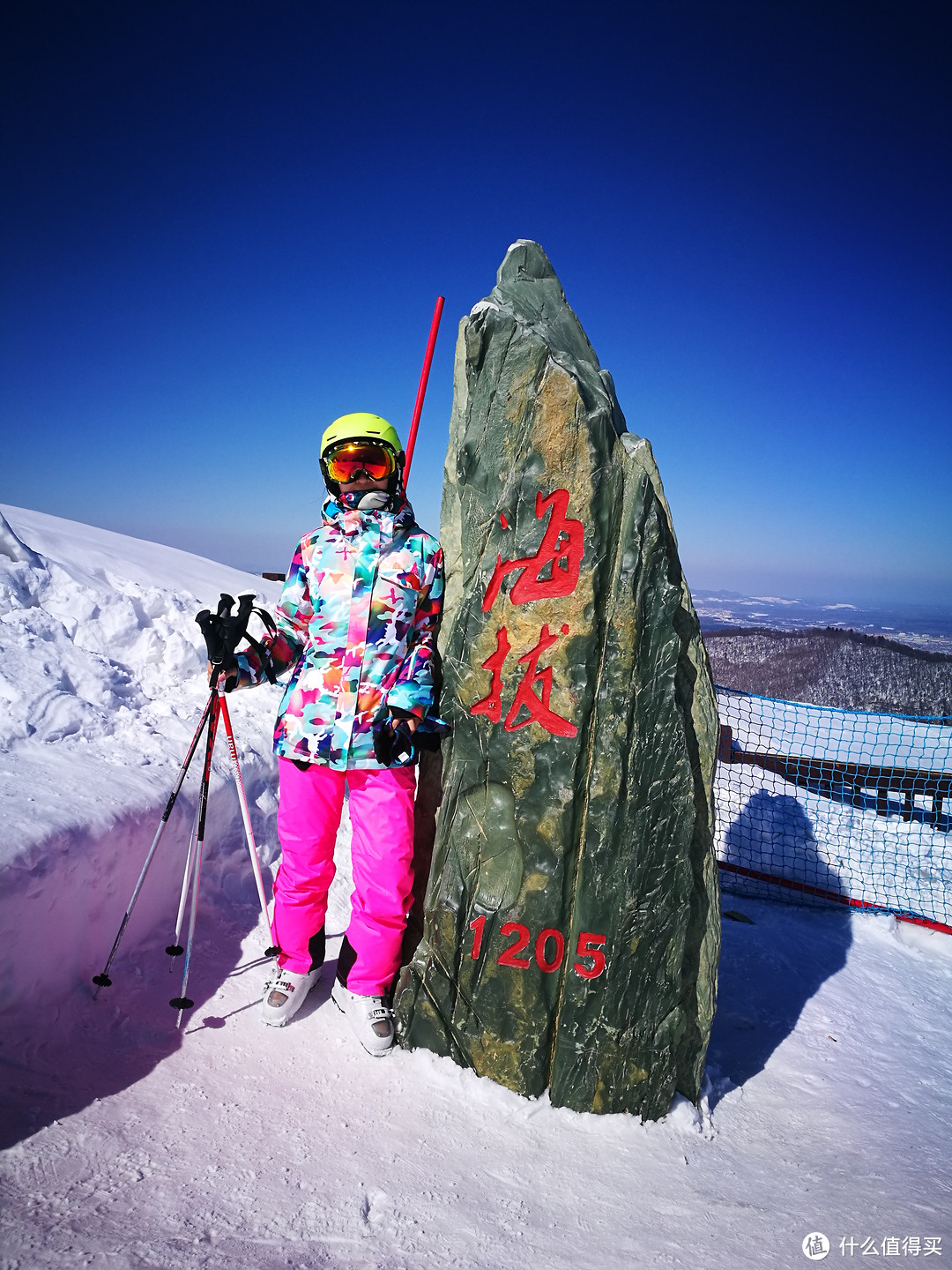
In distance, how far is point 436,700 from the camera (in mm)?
2869

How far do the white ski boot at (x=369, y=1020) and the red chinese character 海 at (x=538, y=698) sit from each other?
1.32 meters

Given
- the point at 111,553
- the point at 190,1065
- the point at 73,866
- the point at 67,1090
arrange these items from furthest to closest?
1. the point at 111,553
2. the point at 73,866
3. the point at 190,1065
4. the point at 67,1090

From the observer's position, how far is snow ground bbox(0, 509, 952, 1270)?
197cm

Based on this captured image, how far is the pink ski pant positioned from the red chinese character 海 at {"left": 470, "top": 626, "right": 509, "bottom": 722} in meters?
0.45

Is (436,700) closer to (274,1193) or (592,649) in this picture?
(592,649)

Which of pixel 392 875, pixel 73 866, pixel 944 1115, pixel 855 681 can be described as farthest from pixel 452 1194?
pixel 855 681

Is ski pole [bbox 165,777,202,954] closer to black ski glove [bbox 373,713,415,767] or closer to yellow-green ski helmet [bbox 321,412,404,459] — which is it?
black ski glove [bbox 373,713,415,767]

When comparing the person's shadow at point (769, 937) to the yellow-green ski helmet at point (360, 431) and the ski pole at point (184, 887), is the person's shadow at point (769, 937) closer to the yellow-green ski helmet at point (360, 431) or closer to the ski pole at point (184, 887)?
the ski pole at point (184, 887)

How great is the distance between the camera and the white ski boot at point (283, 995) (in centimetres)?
285

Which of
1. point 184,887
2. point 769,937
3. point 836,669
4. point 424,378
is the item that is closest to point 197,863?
point 184,887

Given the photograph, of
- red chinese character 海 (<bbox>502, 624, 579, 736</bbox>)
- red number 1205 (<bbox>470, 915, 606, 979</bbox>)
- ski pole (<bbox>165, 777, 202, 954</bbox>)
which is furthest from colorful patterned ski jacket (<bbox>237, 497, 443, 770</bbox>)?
red number 1205 (<bbox>470, 915, 606, 979</bbox>)

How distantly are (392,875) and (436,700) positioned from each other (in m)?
0.74

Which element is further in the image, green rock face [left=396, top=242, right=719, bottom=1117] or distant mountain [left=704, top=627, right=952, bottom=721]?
distant mountain [left=704, top=627, right=952, bottom=721]

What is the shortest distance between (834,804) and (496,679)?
18.5ft
